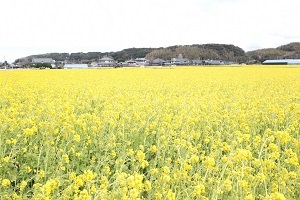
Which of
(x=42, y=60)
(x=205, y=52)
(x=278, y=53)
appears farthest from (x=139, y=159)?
(x=278, y=53)

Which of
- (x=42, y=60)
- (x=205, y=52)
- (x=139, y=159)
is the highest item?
(x=205, y=52)

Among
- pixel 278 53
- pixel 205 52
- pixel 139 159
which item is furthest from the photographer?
pixel 278 53

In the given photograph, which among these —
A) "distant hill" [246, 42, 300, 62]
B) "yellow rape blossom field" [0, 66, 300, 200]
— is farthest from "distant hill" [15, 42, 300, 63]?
"yellow rape blossom field" [0, 66, 300, 200]

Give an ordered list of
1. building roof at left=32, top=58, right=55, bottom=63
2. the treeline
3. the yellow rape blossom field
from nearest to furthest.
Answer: the yellow rape blossom field
building roof at left=32, top=58, right=55, bottom=63
the treeline

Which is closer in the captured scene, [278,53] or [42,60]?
[42,60]

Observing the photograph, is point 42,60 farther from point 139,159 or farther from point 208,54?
point 139,159

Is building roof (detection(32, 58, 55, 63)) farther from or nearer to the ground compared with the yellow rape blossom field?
farther from the ground

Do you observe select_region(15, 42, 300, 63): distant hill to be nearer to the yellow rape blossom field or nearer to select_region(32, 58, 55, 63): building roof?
select_region(32, 58, 55, 63): building roof

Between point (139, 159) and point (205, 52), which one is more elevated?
point (205, 52)

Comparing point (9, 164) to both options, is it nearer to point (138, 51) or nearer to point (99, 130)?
Result: point (99, 130)

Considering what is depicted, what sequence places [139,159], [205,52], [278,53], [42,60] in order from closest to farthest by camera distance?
[139,159] → [42,60] → [205,52] → [278,53]

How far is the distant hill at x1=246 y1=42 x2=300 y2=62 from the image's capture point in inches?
4245

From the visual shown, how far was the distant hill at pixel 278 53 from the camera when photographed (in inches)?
4245

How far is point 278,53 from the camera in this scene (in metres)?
113
